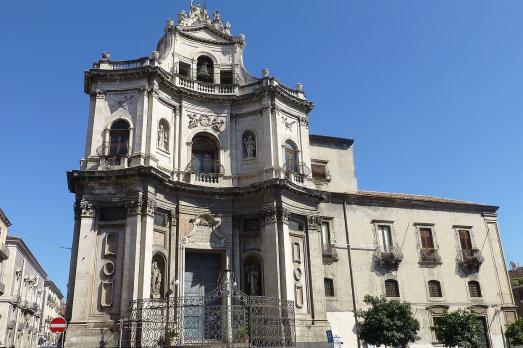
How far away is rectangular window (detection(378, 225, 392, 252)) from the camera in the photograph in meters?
27.6

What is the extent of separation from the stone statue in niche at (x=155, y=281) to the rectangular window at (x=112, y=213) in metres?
2.57

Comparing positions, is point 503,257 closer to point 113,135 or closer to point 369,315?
point 369,315

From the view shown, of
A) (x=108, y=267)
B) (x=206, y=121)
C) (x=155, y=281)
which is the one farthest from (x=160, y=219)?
(x=206, y=121)

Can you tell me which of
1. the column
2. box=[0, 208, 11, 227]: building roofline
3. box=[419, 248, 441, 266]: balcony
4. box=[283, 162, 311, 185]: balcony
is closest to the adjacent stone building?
box=[0, 208, 11, 227]: building roofline

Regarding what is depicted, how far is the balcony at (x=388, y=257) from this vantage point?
88.1 ft

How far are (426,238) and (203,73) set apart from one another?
16.1 m

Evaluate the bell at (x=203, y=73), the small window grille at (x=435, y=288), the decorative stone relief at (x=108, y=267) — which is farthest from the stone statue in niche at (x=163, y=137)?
the small window grille at (x=435, y=288)

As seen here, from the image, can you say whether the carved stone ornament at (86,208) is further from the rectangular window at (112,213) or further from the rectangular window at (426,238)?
the rectangular window at (426,238)

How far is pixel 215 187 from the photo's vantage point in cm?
2369

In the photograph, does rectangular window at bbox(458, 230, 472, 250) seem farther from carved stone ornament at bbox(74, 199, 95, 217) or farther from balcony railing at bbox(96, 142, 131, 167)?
carved stone ornament at bbox(74, 199, 95, 217)

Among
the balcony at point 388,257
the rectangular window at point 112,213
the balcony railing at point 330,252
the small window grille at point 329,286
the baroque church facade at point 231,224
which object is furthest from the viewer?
the balcony at point 388,257

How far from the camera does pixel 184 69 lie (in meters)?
26.9

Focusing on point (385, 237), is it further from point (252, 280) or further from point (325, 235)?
point (252, 280)

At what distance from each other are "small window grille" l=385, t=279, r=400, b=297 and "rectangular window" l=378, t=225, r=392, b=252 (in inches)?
69.8
